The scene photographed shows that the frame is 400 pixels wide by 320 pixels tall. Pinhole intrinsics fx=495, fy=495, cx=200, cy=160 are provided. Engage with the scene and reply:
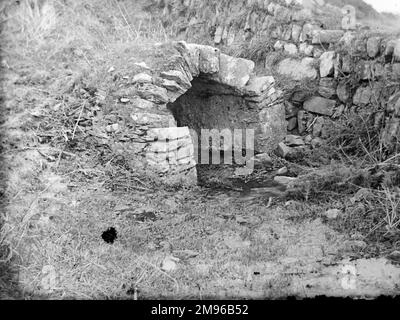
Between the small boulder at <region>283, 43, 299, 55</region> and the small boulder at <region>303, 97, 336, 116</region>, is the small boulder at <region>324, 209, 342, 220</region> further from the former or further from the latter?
the small boulder at <region>283, 43, 299, 55</region>

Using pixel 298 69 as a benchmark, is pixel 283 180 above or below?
below

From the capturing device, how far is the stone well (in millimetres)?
6742

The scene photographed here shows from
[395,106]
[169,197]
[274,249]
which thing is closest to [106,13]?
[169,197]

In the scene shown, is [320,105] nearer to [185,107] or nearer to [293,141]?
[293,141]

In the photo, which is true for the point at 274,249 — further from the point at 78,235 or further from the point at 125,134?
the point at 125,134

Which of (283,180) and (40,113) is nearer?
(40,113)

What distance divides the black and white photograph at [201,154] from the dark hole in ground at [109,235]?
21 mm

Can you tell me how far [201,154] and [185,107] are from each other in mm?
920

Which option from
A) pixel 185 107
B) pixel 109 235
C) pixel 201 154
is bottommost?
pixel 201 154

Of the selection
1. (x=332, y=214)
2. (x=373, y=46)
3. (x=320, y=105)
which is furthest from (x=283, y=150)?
(x=332, y=214)

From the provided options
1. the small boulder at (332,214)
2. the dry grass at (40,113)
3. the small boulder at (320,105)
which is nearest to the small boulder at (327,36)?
the small boulder at (320,105)

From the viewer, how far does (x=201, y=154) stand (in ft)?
29.7

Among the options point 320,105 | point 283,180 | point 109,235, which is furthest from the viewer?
point 320,105

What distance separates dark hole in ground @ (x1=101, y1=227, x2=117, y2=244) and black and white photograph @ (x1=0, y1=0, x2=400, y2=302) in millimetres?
21
